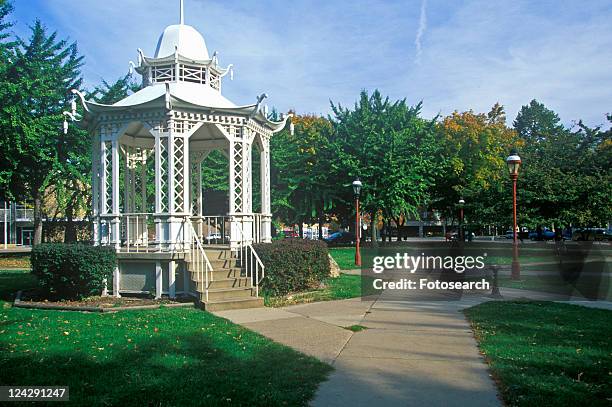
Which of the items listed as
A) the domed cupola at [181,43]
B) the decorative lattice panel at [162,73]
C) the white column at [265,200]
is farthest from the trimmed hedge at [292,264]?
the domed cupola at [181,43]

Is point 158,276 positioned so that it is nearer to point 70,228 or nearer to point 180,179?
point 180,179

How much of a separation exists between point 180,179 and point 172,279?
107 inches

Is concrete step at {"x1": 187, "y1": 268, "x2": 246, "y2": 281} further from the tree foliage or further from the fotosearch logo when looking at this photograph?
the tree foliage

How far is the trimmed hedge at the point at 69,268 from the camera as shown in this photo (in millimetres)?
10453

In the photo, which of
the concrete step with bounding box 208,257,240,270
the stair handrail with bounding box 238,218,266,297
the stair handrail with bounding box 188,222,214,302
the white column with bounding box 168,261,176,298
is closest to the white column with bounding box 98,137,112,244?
the white column with bounding box 168,261,176,298

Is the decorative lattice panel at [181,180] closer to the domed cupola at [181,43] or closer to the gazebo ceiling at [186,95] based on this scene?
the gazebo ceiling at [186,95]

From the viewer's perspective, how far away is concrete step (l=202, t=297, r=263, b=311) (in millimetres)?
9914

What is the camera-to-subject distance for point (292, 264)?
1170cm

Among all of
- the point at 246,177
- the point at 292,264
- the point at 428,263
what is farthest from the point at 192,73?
the point at 428,263

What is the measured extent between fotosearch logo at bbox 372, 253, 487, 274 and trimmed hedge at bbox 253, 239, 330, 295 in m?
7.50

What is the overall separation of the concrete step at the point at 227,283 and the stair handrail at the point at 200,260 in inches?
3.5

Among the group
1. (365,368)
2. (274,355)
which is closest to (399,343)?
(365,368)

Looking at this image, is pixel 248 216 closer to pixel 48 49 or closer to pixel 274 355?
pixel 274 355

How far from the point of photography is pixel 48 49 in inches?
1019
